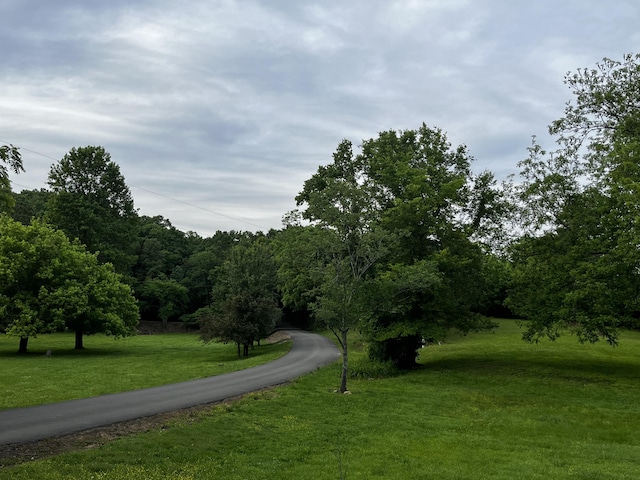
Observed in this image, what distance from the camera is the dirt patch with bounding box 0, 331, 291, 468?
33.8ft

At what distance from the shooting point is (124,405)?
651 inches

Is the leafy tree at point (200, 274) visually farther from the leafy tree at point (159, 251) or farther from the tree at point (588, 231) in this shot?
the tree at point (588, 231)

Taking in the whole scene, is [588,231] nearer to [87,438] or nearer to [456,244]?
[456,244]

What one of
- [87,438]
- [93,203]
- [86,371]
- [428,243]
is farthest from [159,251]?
[87,438]

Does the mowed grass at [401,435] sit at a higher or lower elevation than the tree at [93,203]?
lower

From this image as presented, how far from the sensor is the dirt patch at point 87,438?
33.8ft

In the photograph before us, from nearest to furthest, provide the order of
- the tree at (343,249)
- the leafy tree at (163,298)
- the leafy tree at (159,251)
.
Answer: the tree at (343,249), the leafy tree at (163,298), the leafy tree at (159,251)

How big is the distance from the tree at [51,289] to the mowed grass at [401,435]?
79.3 feet

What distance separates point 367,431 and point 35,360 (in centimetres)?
2930

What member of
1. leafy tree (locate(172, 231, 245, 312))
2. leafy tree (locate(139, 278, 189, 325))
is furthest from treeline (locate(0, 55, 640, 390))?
leafy tree (locate(172, 231, 245, 312))

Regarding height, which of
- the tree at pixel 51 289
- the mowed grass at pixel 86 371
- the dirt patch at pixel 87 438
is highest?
the tree at pixel 51 289

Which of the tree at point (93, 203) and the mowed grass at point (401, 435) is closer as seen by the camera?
the mowed grass at point (401, 435)

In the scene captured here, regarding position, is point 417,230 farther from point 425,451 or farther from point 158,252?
point 158,252

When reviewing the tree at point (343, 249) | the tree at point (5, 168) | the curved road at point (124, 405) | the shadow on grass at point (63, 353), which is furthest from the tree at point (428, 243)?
the shadow on grass at point (63, 353)
